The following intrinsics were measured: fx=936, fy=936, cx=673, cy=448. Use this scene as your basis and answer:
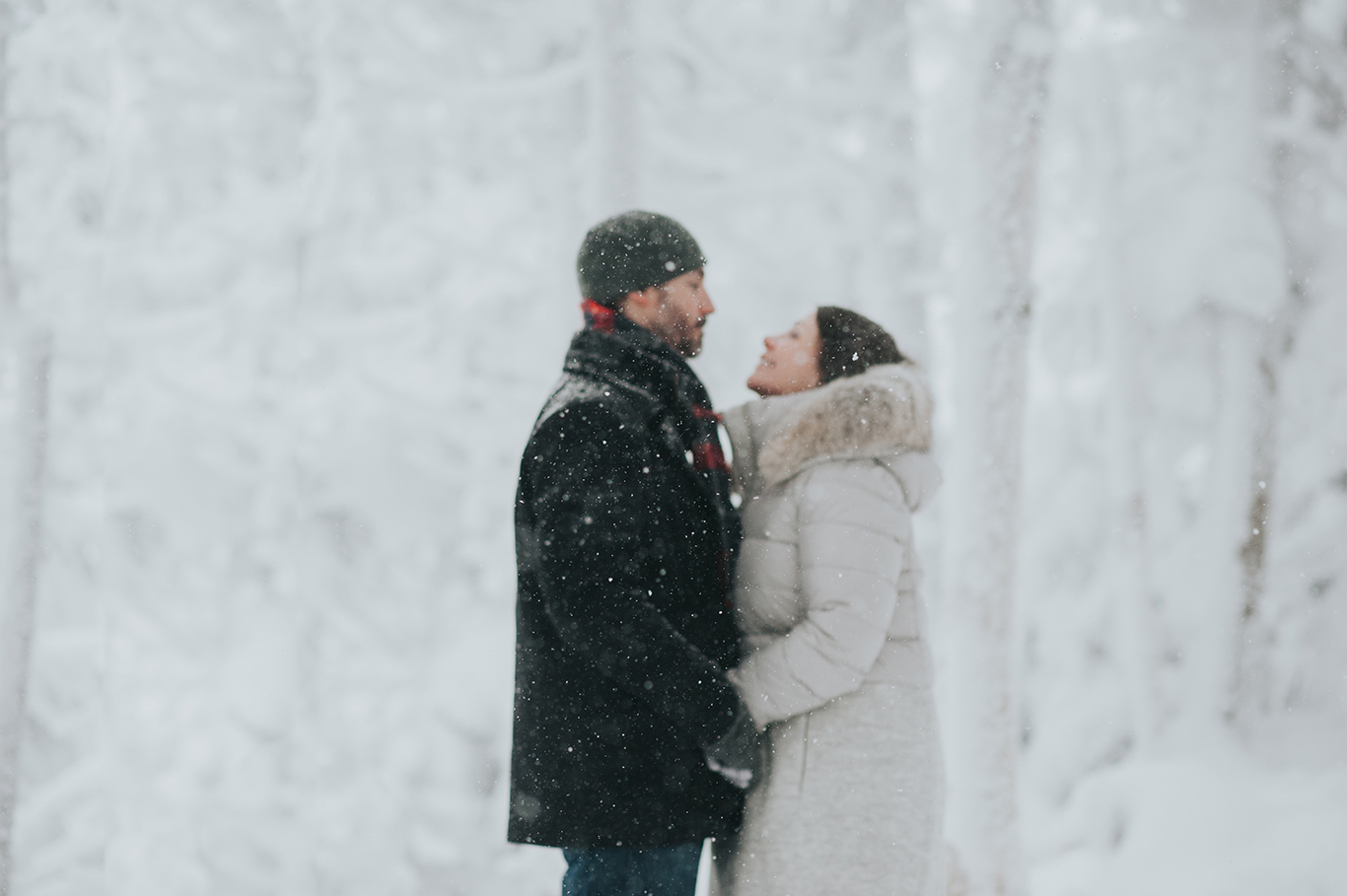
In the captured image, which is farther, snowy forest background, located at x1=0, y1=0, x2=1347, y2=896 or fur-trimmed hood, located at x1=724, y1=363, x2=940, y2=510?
snowy forest background, located at x1=0, y1=0, x2=1347, y2=896

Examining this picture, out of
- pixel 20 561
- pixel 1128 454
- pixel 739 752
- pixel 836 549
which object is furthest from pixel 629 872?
pixel 1128 454

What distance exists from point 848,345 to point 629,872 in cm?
125

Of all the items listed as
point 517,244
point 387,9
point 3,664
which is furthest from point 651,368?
point 387,9

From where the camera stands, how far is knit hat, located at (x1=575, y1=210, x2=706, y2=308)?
2.12m

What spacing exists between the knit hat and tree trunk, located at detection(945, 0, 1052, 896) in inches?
99.3

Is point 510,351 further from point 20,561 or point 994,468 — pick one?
point 994,468

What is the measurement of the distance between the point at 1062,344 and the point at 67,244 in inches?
305

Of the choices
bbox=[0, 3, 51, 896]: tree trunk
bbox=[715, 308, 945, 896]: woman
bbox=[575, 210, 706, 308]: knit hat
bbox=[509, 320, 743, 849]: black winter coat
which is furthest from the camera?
bbox=[0, 3, 51, 896]: tree trunk

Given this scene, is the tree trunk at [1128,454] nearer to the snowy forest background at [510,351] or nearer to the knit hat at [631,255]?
the snowy forest background at [510,351]

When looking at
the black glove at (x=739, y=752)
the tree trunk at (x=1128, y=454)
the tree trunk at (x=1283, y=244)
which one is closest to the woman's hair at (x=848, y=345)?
the black glove at (x=739, y=752)

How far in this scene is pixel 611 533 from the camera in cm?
185

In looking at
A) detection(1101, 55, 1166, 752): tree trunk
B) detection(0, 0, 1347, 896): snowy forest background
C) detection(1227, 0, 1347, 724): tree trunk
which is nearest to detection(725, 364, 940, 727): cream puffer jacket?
detection(0, 0, 1347, 896): snowy forest background

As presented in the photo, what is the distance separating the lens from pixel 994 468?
4.21m

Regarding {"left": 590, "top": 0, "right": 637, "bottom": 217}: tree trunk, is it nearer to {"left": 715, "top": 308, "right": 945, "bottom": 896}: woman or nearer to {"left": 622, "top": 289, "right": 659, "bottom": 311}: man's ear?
{"left": 622, "top": 289, "right": 659, "bottom": 311}: man's ear
